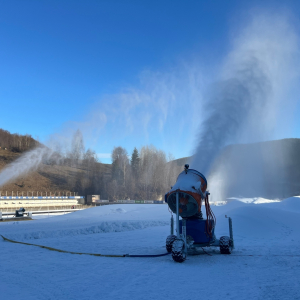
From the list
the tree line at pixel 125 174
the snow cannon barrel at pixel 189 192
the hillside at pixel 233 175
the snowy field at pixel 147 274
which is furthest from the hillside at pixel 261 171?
the snow cannon barrel at pixel 189 192

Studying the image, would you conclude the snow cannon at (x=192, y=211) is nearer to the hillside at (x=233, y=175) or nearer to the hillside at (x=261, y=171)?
the hillside at (x=233, y=175)

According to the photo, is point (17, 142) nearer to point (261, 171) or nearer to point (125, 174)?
point (125, 174)

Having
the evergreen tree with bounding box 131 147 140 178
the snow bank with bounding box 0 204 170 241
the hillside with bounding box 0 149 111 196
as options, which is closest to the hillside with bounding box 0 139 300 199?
the hillside with bounding box 0 149 111 196

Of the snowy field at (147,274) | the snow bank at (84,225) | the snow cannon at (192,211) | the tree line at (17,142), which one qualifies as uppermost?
the tree line at (17,142)

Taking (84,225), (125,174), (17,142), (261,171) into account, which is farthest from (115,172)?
(261,171)

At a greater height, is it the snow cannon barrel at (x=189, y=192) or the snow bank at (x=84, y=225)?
the snow cannon barrel at (x=189, y=192)

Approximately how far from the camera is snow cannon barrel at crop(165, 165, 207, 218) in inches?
399

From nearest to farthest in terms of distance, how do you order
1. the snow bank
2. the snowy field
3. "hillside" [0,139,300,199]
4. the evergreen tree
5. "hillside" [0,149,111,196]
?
the snowy field, the snow bank, "hillside" [0,149,111,196], "hillside" [0,139,300,199], the evergreen tree

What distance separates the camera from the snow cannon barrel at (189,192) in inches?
399

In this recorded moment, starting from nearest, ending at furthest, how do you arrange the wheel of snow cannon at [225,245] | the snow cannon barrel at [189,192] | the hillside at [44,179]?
the snow cannon barrel at [189,192], the wheel of snow cannon at [225,245], the hillside at [44,179]

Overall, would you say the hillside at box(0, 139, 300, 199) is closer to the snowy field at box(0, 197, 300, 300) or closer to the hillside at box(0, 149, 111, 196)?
the hillside at box(0, 149, 111, 196)

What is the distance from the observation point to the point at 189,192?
1004 cm

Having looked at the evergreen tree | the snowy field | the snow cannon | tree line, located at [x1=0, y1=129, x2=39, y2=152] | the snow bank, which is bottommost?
the snow bank

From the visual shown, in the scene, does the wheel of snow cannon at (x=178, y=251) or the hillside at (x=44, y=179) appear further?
the hillside at (x=44, y=179)
